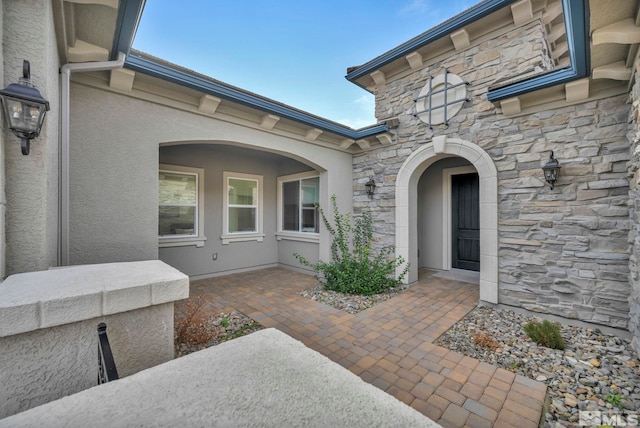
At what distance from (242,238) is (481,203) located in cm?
513

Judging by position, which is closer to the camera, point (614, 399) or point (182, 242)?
point (614, 399)

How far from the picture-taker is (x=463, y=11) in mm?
4305

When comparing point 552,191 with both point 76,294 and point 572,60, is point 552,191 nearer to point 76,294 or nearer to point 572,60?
point 572,60

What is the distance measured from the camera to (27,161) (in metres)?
1.95

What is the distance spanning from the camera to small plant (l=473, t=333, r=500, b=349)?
9.78 ft

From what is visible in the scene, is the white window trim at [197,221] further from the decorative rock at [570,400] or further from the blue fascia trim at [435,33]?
the decorative rock at [570,400]

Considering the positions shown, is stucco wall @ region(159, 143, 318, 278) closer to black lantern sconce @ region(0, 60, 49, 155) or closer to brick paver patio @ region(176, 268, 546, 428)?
brick paver patio @ region(176, 268, 546, 428)

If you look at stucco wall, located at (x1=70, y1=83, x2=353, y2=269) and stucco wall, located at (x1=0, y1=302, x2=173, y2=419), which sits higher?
stucco wall, located at (x1=70, y1=83, x2=353, y2=269)

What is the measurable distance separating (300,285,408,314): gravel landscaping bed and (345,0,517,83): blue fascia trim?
457 cm

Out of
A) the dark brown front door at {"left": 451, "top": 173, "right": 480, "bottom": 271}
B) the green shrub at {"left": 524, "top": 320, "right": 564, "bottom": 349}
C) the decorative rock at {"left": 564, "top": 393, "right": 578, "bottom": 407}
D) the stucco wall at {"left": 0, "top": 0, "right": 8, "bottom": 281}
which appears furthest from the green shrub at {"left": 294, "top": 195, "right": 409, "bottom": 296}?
the stucco wall at {"left": 0, "top": 0, "right": 8, "bottom": 281}

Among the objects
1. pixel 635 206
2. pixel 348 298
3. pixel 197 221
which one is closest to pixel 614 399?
pixel 635 206

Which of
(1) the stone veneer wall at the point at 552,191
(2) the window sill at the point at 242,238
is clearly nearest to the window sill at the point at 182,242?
(2) the window sill at the point at 242,238

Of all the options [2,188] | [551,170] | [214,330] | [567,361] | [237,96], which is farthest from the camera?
[237,96]

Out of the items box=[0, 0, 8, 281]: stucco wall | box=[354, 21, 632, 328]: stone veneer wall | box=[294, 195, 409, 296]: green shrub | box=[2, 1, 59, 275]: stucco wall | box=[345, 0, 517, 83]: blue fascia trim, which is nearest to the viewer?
box=[0, 0, 8, 281]: stucco wall
